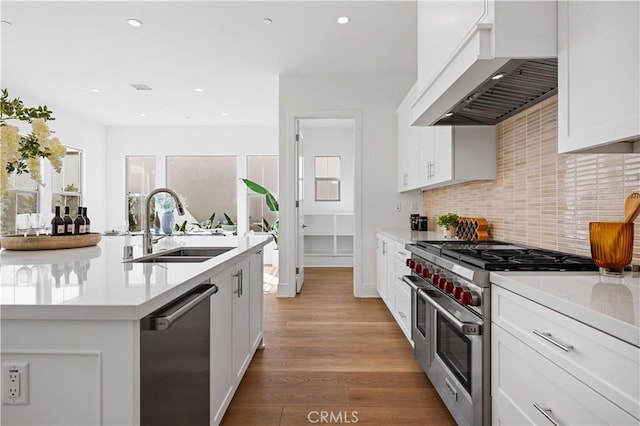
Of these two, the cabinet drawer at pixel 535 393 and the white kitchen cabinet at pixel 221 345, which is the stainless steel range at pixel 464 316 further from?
the white kitchen cabinet at pixel 221 345

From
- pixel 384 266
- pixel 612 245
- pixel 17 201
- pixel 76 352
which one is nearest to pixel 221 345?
pixel 76 352

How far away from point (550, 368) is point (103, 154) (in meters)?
8.65

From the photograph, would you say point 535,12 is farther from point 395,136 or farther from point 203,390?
point 395,136

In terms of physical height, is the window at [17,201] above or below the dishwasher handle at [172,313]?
above

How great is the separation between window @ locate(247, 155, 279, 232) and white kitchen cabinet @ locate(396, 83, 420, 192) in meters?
3.92

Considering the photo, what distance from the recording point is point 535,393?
3.86 feet

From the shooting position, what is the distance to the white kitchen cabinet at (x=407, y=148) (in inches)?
152

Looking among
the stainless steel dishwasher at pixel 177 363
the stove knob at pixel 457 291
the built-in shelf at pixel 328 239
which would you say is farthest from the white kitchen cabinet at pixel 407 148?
the stainless steel dishwasher at pixel 177 363

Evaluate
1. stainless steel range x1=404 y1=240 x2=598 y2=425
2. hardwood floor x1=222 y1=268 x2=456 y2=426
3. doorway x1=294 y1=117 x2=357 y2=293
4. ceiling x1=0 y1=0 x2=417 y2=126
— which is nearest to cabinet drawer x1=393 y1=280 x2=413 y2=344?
hardwood floor x1=222 y1=268 x2=456 y2=426

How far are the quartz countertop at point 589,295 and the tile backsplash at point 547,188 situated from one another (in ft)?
1.21

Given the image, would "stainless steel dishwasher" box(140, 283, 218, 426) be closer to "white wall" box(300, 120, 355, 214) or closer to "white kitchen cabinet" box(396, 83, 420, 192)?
"white kitchen cabinet" box(396, 83, 420, 192)

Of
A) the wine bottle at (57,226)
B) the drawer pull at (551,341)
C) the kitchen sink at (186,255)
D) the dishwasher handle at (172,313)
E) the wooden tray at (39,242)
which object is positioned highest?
the wine bottle at (57,226)

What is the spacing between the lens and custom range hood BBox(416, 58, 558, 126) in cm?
163

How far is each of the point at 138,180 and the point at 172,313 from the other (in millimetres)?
7843
